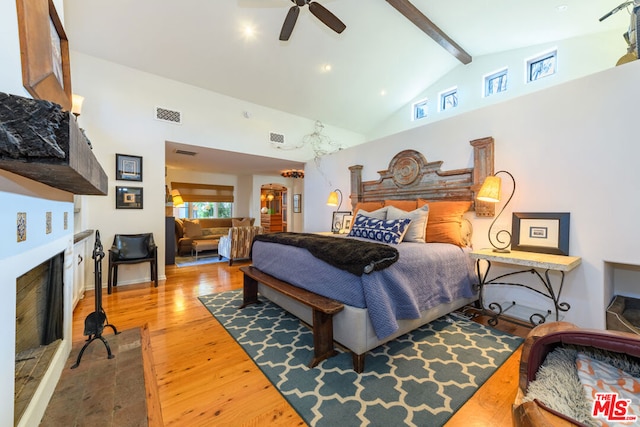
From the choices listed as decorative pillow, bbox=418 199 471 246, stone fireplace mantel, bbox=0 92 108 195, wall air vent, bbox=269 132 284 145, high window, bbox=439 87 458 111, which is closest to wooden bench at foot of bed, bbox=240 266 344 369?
stone fireplace mantel, bbox=0 92 108 195

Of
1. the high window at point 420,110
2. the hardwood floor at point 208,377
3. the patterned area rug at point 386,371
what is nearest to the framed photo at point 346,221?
the patterned area rug at point 386,371

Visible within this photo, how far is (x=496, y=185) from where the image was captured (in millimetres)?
2609

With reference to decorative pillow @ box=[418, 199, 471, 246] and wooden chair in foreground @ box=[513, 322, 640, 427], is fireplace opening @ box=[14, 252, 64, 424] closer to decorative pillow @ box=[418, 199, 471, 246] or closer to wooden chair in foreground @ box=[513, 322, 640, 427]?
wooden chair in foreground @ box=[513, 322, 640, 427]

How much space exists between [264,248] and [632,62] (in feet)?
12.5

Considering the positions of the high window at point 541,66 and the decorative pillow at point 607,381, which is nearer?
the decorative pillow at point 607,381

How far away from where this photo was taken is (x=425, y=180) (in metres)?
3.64

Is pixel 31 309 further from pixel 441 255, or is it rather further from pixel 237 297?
pixel 441 255

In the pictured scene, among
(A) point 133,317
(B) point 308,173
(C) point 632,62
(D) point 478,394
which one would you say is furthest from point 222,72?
(D) point 478,394

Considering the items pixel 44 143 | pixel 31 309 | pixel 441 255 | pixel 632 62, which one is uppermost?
pixel 632 62

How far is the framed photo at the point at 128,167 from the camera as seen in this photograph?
3.85 meters

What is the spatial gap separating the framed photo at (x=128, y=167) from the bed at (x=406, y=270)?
2.49 m

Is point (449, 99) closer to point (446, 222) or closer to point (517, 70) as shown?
point (517, 70)

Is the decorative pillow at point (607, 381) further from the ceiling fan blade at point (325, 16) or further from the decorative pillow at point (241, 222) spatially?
the decorative pillow at point (241, 222)

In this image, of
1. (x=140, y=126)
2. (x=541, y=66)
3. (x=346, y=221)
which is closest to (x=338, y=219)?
(x=346, y=221)
